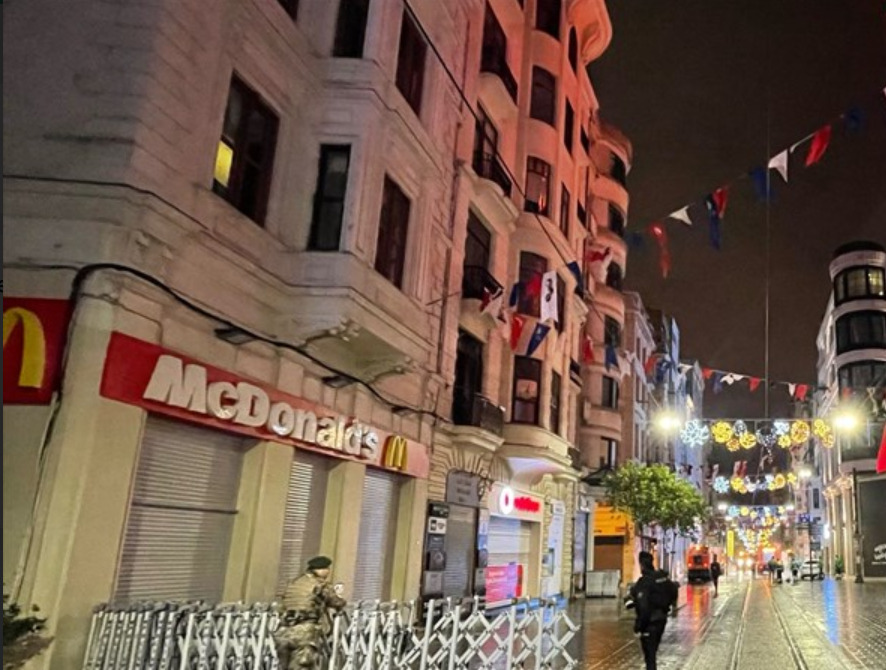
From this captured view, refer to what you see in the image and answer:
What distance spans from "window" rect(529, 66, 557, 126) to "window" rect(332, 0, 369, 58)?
38.8 feet

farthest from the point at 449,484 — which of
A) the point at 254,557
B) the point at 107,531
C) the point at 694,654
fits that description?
the point at 107,531

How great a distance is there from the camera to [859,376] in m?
53.8

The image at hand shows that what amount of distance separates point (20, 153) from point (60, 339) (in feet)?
9.24

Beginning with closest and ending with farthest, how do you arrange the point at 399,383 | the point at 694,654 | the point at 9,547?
1. the point at 9,547
2. the point at 694,654
3. the point at 399,383

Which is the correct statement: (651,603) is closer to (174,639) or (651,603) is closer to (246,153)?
(174,639)

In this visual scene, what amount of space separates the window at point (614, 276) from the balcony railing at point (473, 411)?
67.7ft

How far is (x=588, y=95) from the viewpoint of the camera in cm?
3244

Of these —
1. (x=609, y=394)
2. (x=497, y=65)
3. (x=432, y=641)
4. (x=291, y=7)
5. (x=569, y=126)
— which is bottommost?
(x=432, y=641)

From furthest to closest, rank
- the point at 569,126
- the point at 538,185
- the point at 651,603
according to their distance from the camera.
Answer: the point at 569,126 < the point at 538,185 < the point at 651,603

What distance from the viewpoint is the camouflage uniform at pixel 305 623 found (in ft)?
27.6

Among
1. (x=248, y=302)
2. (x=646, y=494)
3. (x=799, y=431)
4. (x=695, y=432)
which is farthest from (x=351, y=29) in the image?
(x=646, y=494)

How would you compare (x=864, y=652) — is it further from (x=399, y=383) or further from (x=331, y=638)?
(x=331, y=638)

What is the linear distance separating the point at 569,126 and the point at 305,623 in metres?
24.2

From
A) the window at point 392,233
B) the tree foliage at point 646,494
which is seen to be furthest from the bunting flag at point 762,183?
the tree foliage at point 646,494
